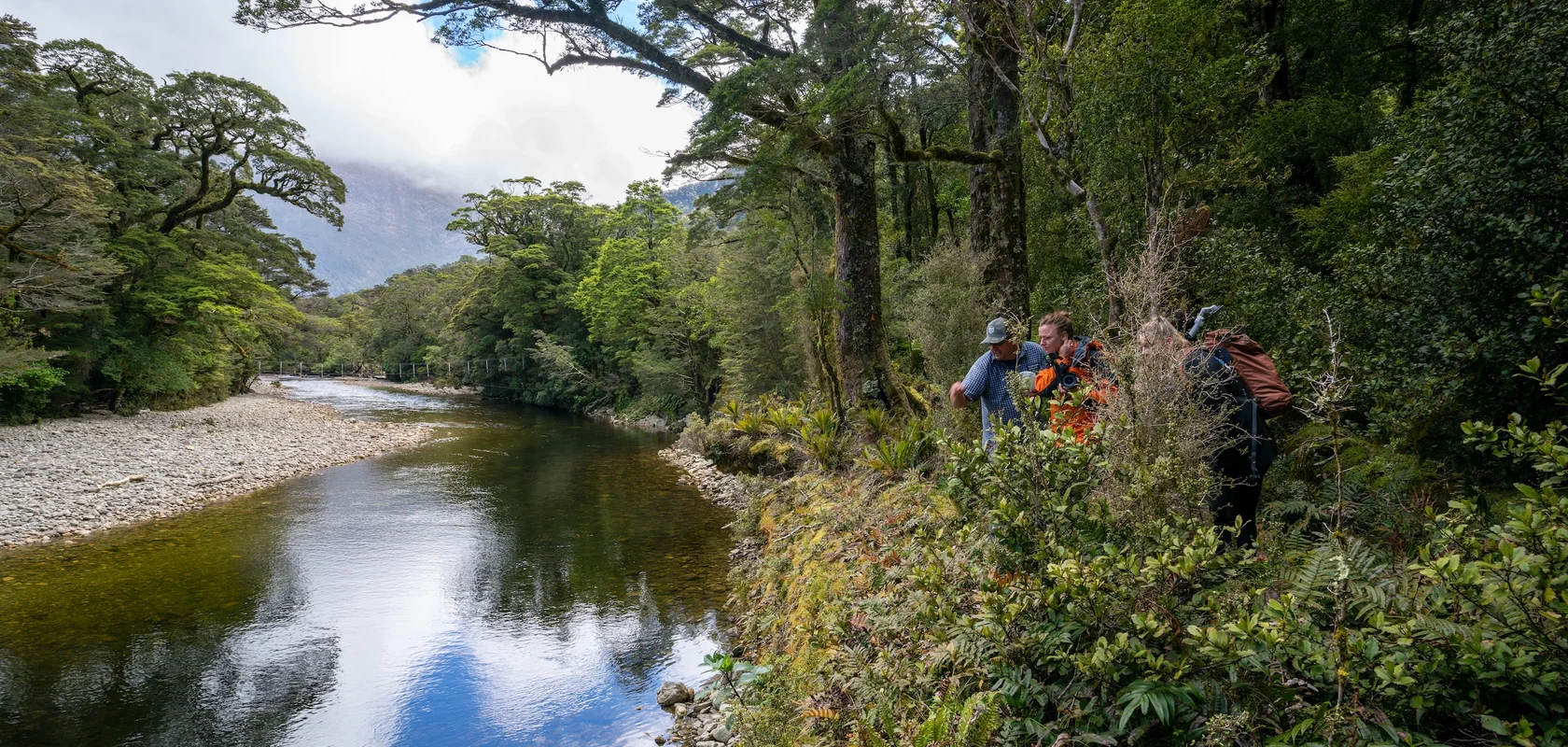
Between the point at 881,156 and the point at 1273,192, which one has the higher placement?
the point at 881,156

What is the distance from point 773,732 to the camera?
3.90 meters

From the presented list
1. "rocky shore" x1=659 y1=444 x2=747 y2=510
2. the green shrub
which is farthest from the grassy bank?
the green shrub

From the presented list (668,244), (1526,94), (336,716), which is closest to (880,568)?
(1526,94)

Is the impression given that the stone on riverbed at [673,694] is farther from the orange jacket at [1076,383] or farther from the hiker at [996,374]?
the orange jacket at [1076,383]

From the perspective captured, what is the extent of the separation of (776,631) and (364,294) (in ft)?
286

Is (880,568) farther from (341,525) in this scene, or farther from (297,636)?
(341,525)

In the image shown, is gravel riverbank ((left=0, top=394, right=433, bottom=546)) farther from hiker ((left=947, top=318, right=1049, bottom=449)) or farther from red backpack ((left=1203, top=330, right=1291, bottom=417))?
red backpack ((left=1203, top=330, right=1291, bottom=417))

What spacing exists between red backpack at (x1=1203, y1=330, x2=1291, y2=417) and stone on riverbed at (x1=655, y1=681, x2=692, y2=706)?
5021 millimetres

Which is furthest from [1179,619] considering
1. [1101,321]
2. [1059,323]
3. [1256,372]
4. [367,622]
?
[367,622]

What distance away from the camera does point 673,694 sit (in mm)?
5836

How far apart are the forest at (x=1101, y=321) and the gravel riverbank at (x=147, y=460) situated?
1.84 m

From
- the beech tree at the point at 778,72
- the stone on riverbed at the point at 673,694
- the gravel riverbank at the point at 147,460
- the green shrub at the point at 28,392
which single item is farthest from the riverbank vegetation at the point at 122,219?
the stone on riverbed at the point at 673,694

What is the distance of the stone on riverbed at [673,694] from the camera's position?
5809 mm

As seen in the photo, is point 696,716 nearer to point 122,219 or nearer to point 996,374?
point 996,374
